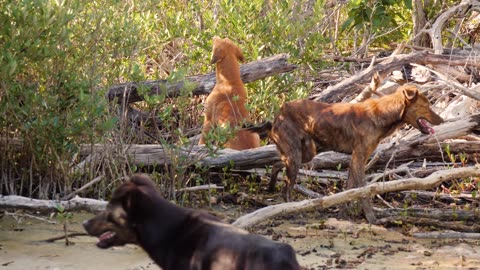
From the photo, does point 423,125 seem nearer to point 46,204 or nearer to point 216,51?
point 216,51

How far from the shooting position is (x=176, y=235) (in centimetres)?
534

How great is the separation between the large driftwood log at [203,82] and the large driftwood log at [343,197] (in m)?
2.23

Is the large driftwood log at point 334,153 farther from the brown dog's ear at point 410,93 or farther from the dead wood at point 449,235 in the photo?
the dead wood at point 449,235

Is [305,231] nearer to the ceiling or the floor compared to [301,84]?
nearer to the floor

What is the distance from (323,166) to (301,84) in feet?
5.16

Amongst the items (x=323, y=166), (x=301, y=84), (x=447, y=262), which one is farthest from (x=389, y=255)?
(x=301, y=84)

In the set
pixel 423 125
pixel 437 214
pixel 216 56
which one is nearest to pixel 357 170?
pixel 423 125

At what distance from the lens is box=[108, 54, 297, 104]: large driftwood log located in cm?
1073

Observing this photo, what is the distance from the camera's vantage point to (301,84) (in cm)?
1240

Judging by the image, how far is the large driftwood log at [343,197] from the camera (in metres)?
7.92

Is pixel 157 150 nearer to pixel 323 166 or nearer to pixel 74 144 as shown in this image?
pixel 74 144

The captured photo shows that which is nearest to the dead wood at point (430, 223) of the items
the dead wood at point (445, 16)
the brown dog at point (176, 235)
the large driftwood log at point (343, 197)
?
the large driftwood log at point (343, 197)

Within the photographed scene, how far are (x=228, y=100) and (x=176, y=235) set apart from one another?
600 cm

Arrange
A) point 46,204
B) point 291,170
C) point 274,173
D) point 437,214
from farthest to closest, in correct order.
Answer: point 274,173 → point 291,170 → point 437,214 → point 46,204
